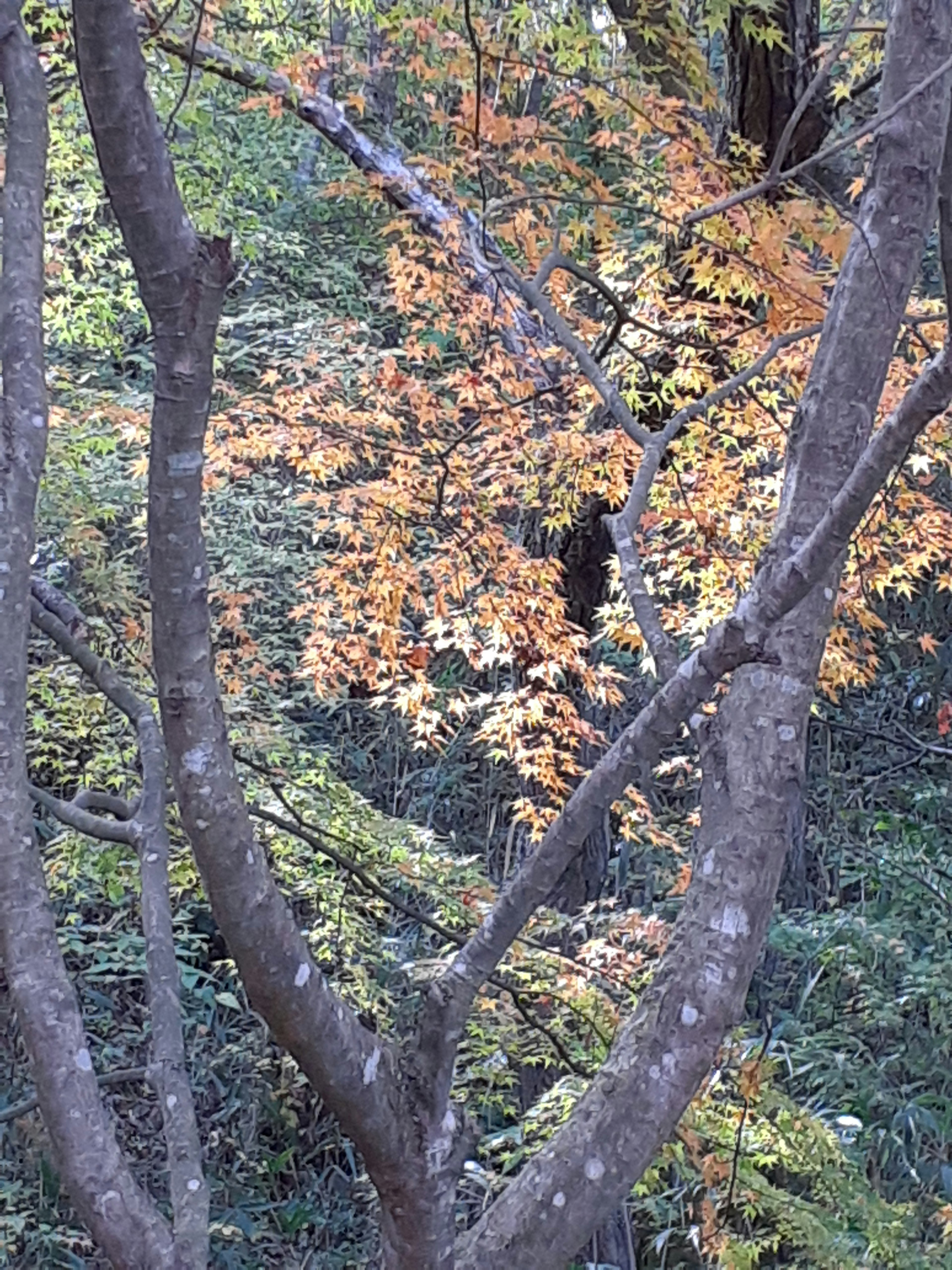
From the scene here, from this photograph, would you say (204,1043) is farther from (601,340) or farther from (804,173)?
(804,173)

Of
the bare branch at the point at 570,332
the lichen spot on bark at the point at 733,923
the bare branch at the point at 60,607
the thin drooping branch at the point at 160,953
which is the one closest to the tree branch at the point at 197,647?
the thin drooping branch at the point at 160,953

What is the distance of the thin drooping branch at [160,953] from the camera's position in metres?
1.35

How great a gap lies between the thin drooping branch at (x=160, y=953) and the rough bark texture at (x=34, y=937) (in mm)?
38

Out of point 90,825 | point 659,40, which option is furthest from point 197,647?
point 659,40

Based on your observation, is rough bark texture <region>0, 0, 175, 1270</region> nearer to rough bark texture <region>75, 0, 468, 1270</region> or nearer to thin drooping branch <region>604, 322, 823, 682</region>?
rough bark texture <region>75, 0, 468, 1270</region>

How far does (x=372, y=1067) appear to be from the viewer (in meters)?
1.44

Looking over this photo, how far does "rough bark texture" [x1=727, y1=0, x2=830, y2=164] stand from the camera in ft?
9.71

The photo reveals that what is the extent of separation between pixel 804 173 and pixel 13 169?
1.39 meters

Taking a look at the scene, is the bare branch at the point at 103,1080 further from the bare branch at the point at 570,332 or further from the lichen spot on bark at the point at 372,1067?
the bare branch at the point at 570,332

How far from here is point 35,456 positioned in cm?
146

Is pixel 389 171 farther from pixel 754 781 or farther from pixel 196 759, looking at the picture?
pixel 196 759

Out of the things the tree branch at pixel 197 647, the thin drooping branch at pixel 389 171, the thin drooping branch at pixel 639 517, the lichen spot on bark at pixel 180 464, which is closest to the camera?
the tree branch at pixel 197 647

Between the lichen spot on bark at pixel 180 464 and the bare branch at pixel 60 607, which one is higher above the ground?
the lichen spot on bark at pixel 180 464

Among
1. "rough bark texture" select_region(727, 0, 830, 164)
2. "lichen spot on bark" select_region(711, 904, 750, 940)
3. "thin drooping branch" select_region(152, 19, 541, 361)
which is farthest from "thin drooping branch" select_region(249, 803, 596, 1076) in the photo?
"rough bark texture" select_region(727, 0, 830, 164)
